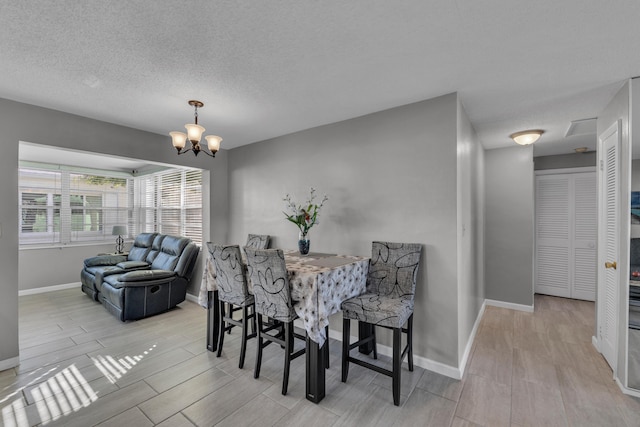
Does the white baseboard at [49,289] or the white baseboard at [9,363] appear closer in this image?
the white baseboard at [9,363]

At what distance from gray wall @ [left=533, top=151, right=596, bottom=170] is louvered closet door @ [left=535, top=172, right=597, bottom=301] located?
0.16 meters

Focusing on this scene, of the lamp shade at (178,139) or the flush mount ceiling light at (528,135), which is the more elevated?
the flush mount ceiling light at (528,135)

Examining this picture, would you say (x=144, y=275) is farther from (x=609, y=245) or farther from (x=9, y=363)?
(x=609, y=245)

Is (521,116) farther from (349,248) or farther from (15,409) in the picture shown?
(15,409)

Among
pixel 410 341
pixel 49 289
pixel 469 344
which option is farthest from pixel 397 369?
pixel 49 289

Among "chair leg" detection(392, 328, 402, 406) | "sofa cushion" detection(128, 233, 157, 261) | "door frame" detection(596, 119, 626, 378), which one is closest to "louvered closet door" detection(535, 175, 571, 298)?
"door frame" detection(596, 119, 626, 378)

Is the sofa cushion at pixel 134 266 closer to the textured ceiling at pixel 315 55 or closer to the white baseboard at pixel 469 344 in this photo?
the textured ceiling at pixel 315 55

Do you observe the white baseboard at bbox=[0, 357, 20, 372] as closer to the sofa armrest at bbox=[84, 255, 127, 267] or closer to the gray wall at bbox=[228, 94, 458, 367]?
the sofa armrest at bbox=[84, 255, 127, 267]

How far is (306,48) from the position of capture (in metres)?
A: 1.84

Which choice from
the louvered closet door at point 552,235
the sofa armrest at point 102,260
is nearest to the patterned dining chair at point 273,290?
the sofa armrest at point 102,260

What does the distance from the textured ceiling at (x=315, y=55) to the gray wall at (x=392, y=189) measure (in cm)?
29

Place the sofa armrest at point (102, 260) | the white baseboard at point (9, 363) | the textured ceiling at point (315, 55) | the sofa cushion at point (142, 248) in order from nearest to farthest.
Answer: the textured ceiling at point (315, 55)
the white baseboard at point (9, 363)
the sofa armrest at point (102, 260)
the sofa cushion at point (142, 248)

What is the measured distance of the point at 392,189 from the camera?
2.83m

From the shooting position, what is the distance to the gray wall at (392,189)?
252 centimetres
